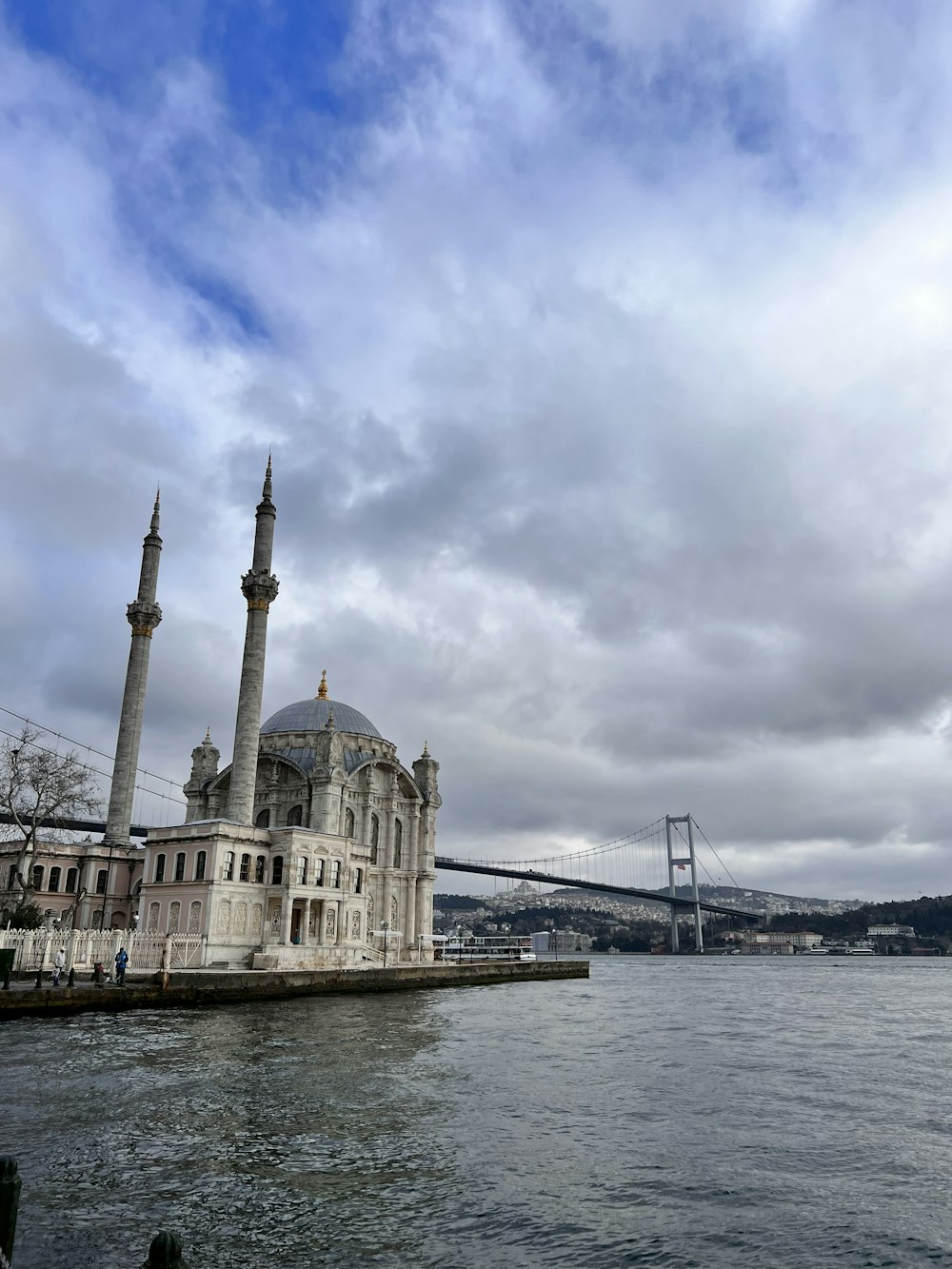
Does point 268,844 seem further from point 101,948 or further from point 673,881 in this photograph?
point 673,881

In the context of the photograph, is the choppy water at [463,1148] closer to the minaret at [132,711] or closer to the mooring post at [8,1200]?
the mooring post at [8,1200]

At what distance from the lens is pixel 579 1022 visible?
1179 inches

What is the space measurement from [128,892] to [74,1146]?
37.8m

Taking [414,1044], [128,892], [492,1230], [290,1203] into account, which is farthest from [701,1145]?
[128,892]

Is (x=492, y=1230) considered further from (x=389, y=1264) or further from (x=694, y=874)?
(x=694, y=874)

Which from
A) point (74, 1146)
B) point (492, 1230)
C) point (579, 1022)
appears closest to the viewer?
point (492, 1230)

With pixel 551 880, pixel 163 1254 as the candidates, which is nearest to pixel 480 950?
pixel 551 880

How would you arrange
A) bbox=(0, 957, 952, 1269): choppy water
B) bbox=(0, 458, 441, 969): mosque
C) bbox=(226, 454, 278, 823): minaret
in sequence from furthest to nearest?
1. bbox=(226, 454, 278, 823): minaret
2. bbox=(0, 458, 441, 969): mosque
3. bbox=(0, 957, 952, 1269): choppy water

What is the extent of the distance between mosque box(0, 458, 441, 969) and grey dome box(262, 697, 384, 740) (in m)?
0.11

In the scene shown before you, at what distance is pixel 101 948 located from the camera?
32594 millimetres

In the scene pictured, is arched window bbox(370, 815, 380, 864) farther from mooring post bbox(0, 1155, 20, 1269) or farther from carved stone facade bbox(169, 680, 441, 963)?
mooring post bbox(0, 1155, 20, 1269)

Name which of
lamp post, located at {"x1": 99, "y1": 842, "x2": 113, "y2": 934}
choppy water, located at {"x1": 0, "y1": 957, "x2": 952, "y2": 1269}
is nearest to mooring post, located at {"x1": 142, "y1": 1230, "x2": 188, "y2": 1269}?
choppy water, located at {"x1": 0, "y1": 957, "x2": 952, "y2": 1269}

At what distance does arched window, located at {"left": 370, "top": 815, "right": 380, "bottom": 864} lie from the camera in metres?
56.8

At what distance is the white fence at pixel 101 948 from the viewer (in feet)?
98.1
